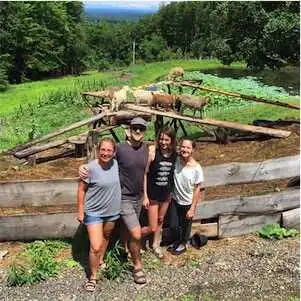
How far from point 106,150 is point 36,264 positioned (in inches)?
70.5

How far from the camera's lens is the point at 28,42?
6012 cm

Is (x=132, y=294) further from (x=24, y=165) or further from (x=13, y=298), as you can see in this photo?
(x=24, y=165)

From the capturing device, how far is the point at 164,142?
262 inches

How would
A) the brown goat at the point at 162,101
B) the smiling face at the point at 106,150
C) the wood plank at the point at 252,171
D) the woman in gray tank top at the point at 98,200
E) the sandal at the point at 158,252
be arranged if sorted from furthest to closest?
1. the brown goat at the point at 162,101
2. the wood plank at the point at 252,171
3. the sandal at the point at 158,252
4. the woman in gray tank top at the point at 98,200
5. the smiling face at the point at 106,150

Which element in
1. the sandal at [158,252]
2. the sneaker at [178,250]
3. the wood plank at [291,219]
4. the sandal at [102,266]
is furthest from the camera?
the wood plank at [291,219]

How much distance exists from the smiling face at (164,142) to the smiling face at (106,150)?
2.13 feet

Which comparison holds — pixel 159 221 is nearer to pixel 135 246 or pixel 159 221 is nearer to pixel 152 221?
pixel 152 221

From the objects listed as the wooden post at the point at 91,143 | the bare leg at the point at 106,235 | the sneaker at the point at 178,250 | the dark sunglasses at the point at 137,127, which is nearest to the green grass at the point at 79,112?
the wooden post at the point at 91,143

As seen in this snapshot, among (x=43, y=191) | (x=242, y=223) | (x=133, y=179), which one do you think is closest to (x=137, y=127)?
(x=133, y=179)

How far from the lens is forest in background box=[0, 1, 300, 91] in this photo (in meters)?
11.8

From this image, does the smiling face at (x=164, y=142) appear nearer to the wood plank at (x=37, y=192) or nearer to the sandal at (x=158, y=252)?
the sandal at (x=158, y=252)

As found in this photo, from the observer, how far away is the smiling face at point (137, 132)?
6.44 meters

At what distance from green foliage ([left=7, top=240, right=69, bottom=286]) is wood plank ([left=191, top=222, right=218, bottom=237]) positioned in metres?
1.77

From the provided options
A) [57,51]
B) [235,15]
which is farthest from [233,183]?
[57,51]
